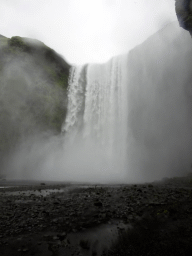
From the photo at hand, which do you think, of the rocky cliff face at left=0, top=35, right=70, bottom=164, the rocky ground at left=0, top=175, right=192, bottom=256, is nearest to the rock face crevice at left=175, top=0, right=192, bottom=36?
the rocky ground at left=0, top=175, right=192, bottom=256

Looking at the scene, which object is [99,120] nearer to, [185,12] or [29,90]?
[29,90]

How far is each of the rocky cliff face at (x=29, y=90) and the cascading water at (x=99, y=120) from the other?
264cm

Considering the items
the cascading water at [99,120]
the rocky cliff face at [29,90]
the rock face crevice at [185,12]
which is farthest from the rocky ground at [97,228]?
the rocky cliff face at [29,90]

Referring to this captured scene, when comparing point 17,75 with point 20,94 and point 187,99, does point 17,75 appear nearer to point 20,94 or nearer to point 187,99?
point 20,94

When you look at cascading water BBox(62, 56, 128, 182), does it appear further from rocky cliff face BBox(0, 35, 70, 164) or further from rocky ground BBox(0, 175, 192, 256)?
rocky ground BBox(0, 175, 192, 256)

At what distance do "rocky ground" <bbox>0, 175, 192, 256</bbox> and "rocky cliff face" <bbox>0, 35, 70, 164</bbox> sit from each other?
1954 centimetres

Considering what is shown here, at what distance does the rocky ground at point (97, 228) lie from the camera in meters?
2.71

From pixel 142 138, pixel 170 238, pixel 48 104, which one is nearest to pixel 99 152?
pixel 142 138

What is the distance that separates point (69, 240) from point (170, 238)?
2055mm

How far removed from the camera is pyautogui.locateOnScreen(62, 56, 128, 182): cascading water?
69.7ft

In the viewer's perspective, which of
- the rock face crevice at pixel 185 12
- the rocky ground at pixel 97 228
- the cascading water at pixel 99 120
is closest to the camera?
the rocky ground at pixel 97 228

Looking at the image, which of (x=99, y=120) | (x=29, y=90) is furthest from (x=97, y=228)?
(x=29, y=90)

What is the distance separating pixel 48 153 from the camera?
2294 centimetres

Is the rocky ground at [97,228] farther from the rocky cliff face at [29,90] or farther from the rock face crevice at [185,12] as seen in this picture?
the rocky cliff face at [29,90]
